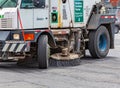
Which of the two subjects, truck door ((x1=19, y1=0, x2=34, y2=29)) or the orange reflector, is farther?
truck door ((x1=19, y1=0, x2=34, y2=29))

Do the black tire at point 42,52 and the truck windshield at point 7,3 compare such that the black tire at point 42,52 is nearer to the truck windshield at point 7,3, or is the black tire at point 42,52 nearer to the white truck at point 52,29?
the white truck at point 52,29

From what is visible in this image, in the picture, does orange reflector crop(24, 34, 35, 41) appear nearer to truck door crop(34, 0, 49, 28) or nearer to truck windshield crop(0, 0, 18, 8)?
truck door crop(34, 0, 49, 28)

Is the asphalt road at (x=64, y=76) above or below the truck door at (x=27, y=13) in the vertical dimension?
below

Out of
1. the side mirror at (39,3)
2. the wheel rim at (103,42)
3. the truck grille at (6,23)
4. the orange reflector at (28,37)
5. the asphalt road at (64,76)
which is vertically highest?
the side mirror at (39,3)

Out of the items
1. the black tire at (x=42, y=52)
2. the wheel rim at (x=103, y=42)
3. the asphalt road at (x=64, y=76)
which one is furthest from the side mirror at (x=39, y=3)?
the wheel rim at (x=103, y=42)

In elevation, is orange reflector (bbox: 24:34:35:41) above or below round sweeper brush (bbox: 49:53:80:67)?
above

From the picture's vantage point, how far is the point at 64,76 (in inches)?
475

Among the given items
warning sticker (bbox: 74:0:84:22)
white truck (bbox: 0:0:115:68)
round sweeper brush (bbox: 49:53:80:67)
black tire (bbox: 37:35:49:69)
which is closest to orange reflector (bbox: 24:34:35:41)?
white truck (bbox: 0:0:115:68)

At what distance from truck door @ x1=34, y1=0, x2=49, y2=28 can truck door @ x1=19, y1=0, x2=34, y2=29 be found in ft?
0.51

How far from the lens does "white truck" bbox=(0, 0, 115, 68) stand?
13.2 metres

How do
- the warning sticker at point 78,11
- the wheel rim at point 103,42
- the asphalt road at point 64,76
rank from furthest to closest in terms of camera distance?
the wheel rim at point 103,42 < the warning sticker at point 78,11 < the asphalt road at point 64,76

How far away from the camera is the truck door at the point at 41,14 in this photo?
536 inches

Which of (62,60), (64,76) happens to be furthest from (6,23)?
(64,76)

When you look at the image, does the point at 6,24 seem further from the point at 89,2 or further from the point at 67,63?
the point at 89,2
